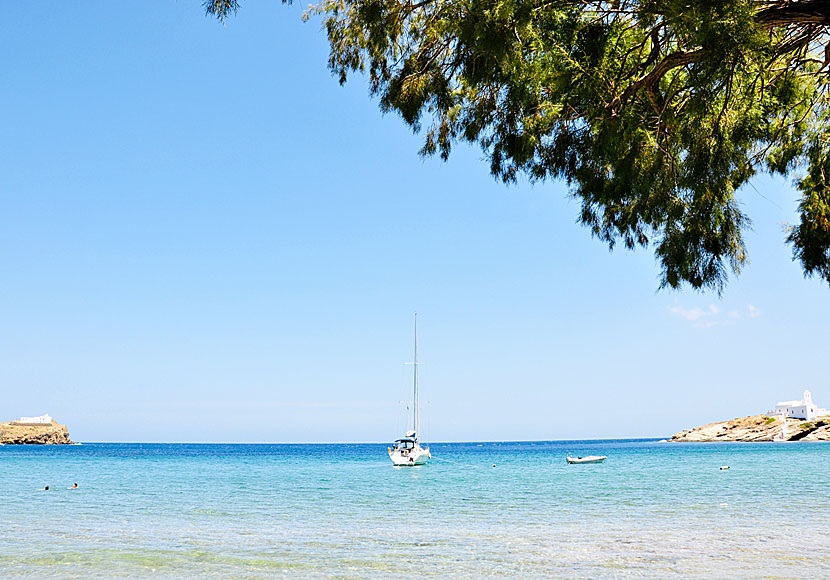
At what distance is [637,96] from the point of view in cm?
504

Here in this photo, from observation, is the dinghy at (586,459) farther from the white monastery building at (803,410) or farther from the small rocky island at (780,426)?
the white monastery building at (803,410)

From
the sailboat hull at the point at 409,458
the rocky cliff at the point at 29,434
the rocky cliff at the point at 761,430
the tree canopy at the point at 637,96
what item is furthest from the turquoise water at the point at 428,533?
the rocky cliff at the point at 29,434

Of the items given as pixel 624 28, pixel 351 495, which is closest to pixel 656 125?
pixel 624 28

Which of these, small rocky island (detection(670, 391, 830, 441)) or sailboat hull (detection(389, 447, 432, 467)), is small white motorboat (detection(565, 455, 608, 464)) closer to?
sailboat hull (detection(389, 447, 432, 467))

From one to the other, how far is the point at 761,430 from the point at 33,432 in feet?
393

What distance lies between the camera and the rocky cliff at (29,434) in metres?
120

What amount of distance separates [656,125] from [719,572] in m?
6.75

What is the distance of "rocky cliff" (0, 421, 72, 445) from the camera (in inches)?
4742

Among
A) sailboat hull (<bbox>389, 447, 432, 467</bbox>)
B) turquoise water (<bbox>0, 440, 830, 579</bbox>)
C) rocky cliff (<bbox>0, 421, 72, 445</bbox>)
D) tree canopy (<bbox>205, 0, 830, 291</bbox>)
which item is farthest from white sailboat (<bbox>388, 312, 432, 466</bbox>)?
rocky cliff (<bbox>0, 421, 72, 445</bbox>)

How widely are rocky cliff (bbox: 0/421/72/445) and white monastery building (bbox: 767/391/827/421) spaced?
122728 millimetres

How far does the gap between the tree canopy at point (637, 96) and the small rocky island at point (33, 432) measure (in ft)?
448

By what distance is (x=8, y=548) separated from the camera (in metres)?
11.4

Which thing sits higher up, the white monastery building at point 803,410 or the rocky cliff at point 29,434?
the white monastery building at point 803,410

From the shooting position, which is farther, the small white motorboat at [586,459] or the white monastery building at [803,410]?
the white monastery building at [803,410]
